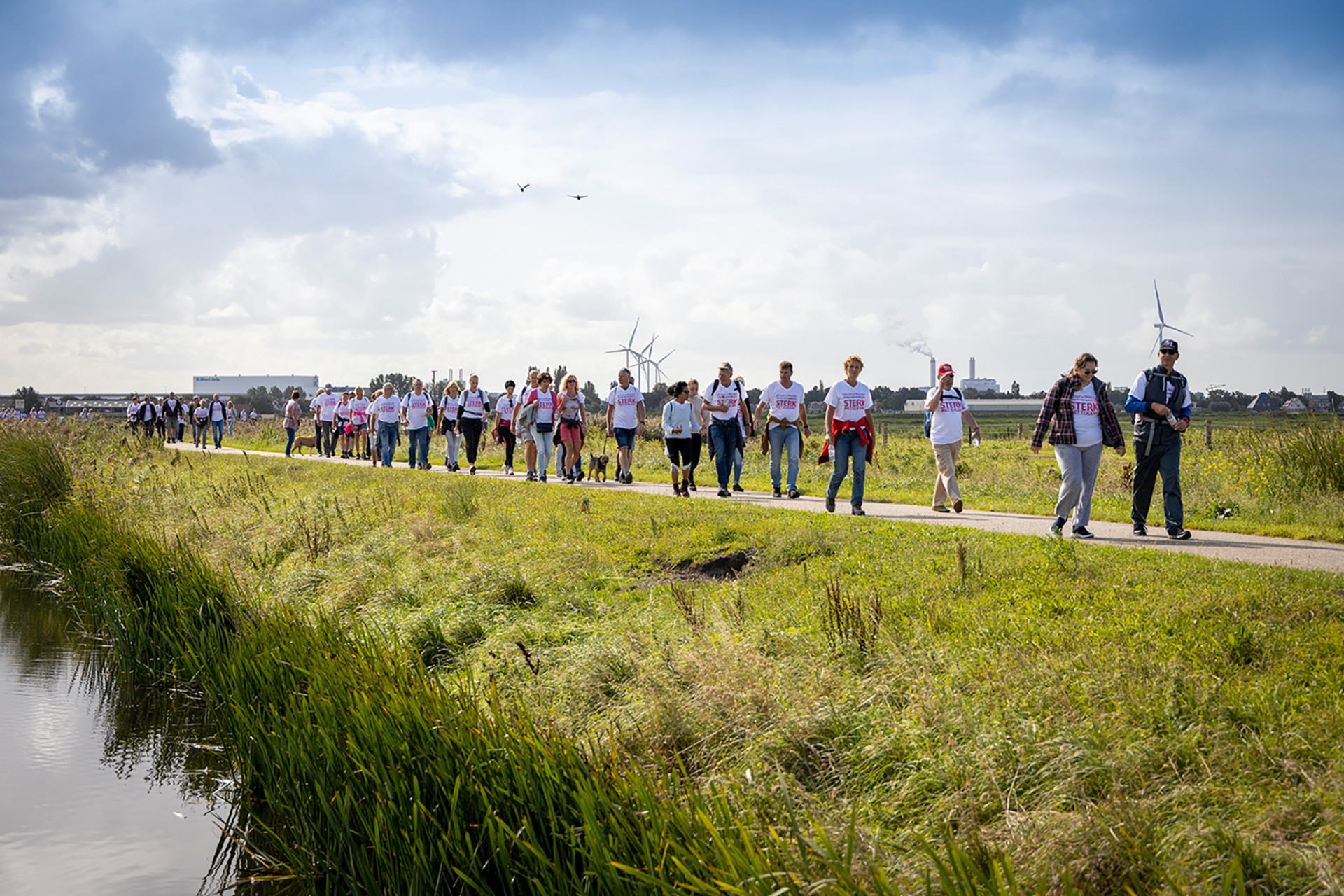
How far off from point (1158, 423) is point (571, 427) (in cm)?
1139

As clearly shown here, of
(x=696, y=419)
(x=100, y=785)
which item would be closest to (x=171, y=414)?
(x=696, y=419)

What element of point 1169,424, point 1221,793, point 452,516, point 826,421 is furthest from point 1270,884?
point 452,516

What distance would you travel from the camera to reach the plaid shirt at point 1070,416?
12031 millimetres

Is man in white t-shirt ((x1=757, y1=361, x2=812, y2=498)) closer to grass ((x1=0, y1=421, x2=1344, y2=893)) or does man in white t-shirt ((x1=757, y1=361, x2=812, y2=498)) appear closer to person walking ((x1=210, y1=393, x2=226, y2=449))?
grass ((x1=0, y1=421, x2=1344, y2=893))

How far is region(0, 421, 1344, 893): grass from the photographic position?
170 inches

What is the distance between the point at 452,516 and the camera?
51.4ft

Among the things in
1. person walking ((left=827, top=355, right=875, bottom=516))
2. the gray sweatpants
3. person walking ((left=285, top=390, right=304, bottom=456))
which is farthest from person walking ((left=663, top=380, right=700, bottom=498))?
person walking ((left=285, top=390, right=304, bottom=456))

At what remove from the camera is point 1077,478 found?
11953mm

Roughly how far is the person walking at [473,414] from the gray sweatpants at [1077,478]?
13.1 m

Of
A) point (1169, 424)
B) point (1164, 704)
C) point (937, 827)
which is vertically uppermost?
point (1169, 424)

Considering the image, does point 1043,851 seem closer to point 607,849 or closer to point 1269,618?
point 607,849

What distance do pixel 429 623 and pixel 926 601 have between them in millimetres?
4459

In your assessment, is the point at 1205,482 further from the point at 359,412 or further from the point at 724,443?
the point at 359,412

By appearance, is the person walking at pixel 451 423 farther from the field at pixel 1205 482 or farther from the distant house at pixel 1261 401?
the distant house at pixel 1261 401
